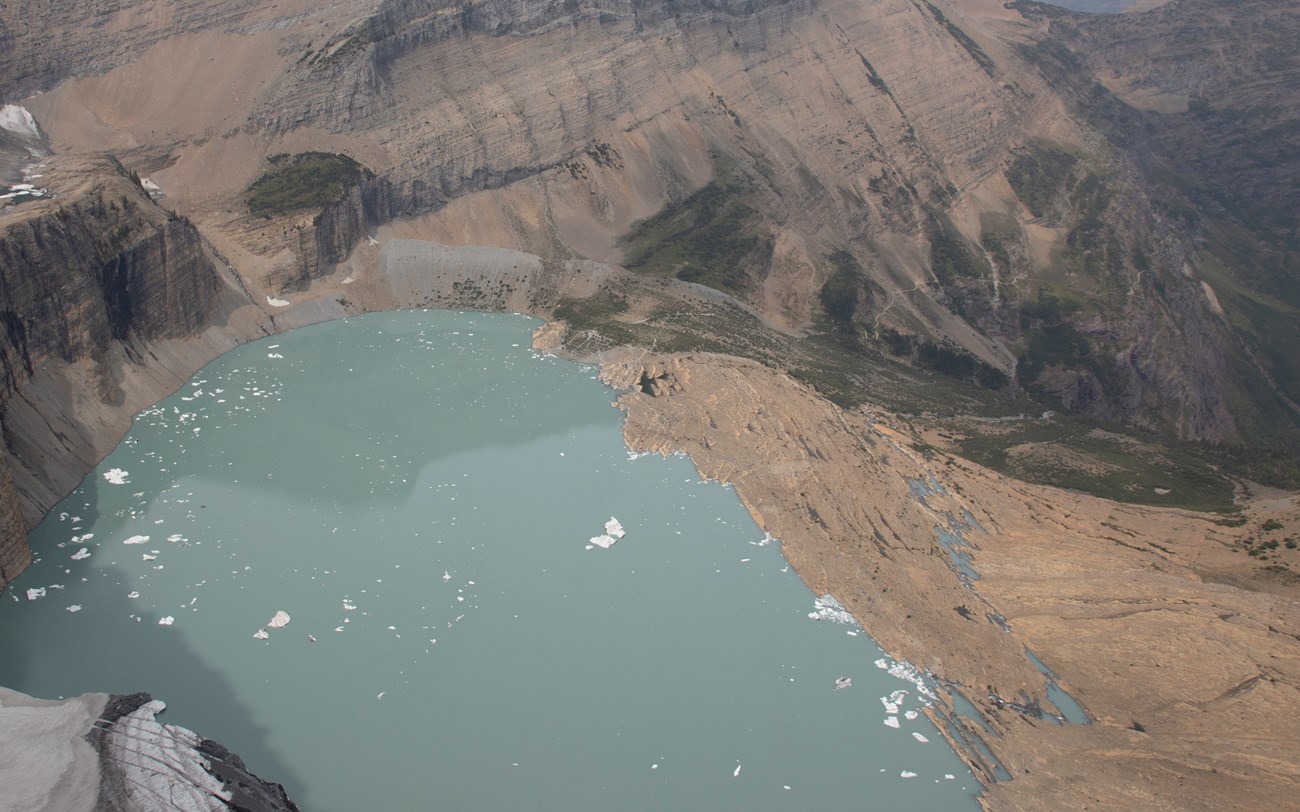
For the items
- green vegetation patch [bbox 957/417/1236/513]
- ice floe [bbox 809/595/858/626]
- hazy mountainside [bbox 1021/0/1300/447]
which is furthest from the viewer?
hazy mountainside [bbox 1021/0/1300/447]

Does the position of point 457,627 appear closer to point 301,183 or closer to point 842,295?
point 301,183

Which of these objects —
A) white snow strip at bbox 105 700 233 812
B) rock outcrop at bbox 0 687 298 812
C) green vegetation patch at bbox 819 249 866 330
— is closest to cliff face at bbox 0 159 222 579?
Answer: rock outcrop at bbox 0 687 298 812

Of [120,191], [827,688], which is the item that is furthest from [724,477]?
[120,191]

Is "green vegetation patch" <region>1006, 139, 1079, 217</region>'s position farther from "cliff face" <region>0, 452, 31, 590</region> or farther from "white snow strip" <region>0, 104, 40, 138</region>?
"cliff face" <region>0, 452, 31, 590</region>

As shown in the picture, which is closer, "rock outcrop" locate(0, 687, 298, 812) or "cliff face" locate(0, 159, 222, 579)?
"rock outcrop" locate(0, 687, 298, 812)

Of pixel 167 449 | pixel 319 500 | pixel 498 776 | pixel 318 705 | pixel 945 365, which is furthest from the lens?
pixel 945 365

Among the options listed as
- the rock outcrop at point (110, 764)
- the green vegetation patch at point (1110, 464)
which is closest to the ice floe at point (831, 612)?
the green vegetation patch at point (1110, 464)

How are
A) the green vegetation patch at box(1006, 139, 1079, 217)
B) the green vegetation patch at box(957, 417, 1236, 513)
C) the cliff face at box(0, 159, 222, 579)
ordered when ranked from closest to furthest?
the cliff face at box(0, 159, 222, 579) → the green vegetation patch at box(957, 417, 1236, 513) → the green vegetation patch at box(1006, 139, 1079, 217)

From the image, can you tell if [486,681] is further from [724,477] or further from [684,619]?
[724,477]
